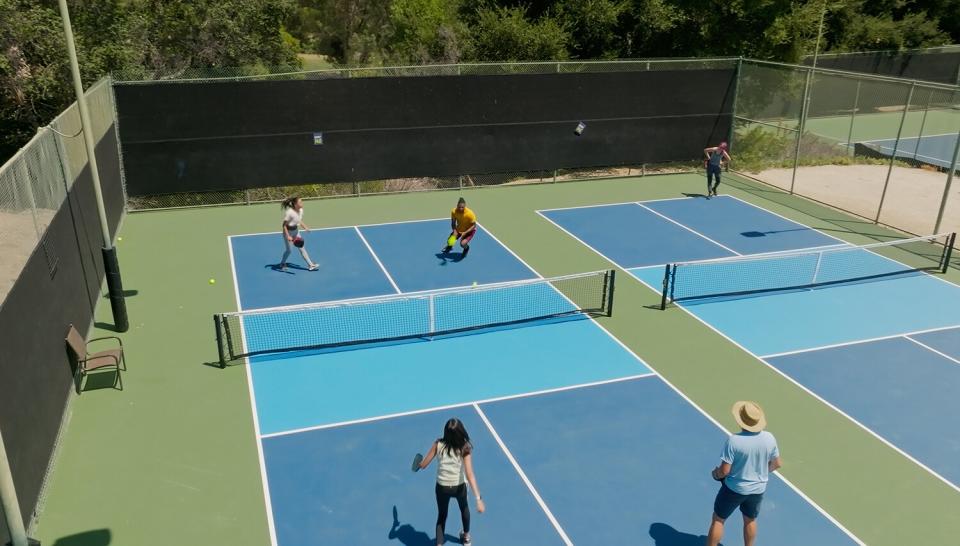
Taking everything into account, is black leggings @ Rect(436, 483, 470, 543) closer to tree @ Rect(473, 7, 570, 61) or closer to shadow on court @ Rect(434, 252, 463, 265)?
shadow on court @ Rect(434, 252, 463, 265)

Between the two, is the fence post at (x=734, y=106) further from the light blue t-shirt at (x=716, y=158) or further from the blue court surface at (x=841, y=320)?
the blue court surface at (x=841, y=320)

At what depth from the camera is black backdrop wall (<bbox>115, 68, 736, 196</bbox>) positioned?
19766 mm

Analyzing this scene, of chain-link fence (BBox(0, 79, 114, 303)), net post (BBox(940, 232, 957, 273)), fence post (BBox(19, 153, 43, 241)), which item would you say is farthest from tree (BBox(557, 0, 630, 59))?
fence post (BBox(19, 153, 43, 241))

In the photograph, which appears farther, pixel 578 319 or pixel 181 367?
pixel 578 319

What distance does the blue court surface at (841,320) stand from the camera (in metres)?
11.1

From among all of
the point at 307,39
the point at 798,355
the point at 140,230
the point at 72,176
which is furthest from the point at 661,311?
the point at 307,39

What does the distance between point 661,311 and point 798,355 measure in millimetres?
2562

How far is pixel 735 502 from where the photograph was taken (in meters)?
7.62

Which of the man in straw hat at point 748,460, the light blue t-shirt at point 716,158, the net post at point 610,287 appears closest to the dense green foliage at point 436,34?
the light blue t-shirt at point 716,158

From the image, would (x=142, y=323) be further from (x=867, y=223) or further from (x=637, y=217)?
(x=867, y=223)

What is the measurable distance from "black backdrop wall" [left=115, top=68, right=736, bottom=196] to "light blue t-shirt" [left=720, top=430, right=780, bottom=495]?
15834mm

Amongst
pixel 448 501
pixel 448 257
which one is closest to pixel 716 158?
pixel 448 257

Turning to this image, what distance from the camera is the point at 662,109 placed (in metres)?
23.7

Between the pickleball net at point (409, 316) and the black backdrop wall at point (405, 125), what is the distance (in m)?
7.84
